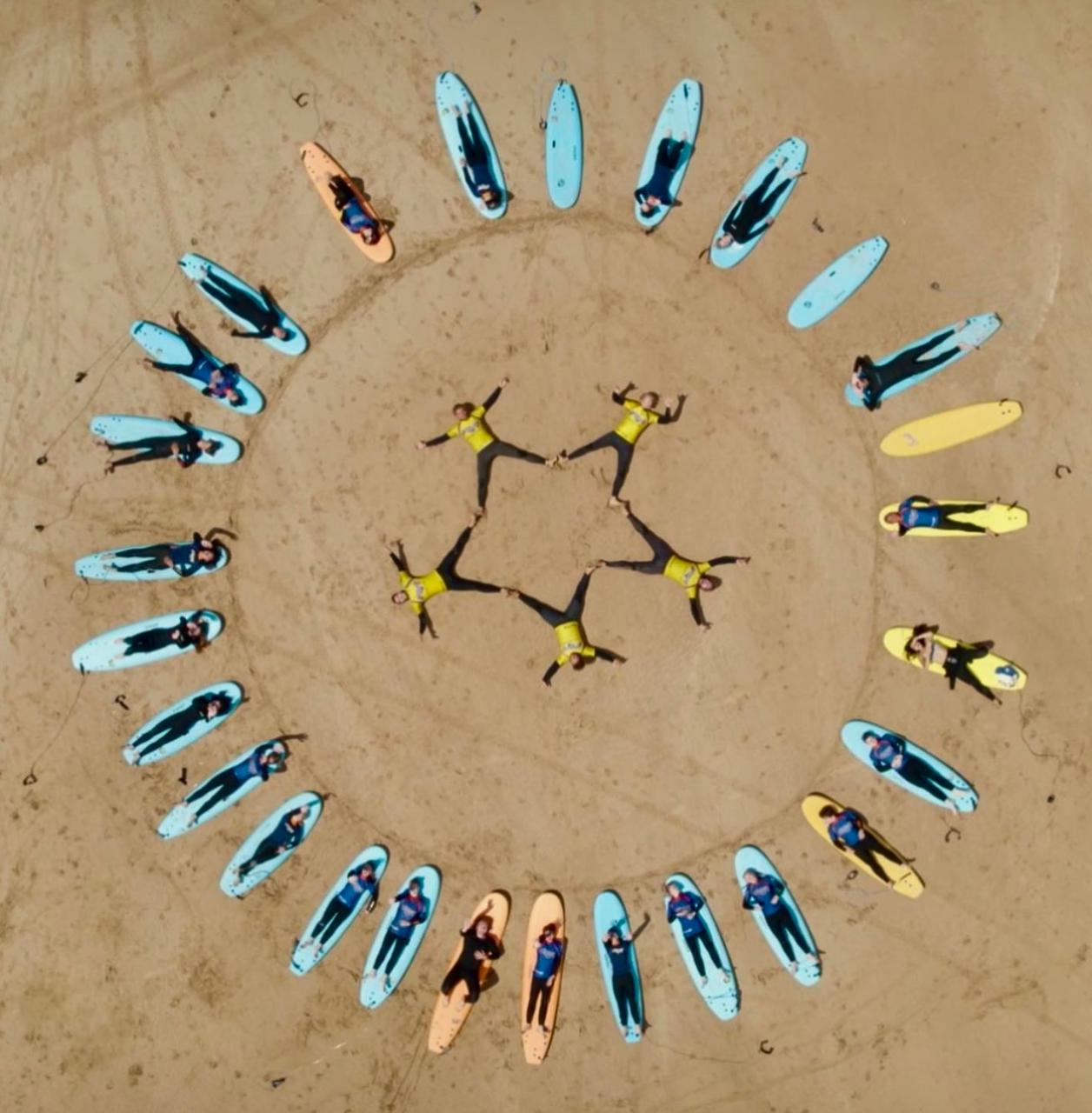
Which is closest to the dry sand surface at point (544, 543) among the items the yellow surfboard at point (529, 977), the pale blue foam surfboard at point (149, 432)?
the yellow surfboard at point (529, 977)

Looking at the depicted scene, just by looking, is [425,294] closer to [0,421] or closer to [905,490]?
[0,421]

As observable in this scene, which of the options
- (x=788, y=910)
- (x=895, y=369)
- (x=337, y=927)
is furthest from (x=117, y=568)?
(x=895, y=369)

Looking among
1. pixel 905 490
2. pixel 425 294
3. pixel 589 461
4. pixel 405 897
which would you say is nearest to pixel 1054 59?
pixel 905 490

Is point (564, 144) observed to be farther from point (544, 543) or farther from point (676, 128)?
point (544, 543)

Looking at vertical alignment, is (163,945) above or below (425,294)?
below

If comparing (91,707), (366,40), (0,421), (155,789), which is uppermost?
(366,40)

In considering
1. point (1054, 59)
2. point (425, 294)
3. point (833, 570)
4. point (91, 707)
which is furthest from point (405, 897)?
point (1054, 59)
